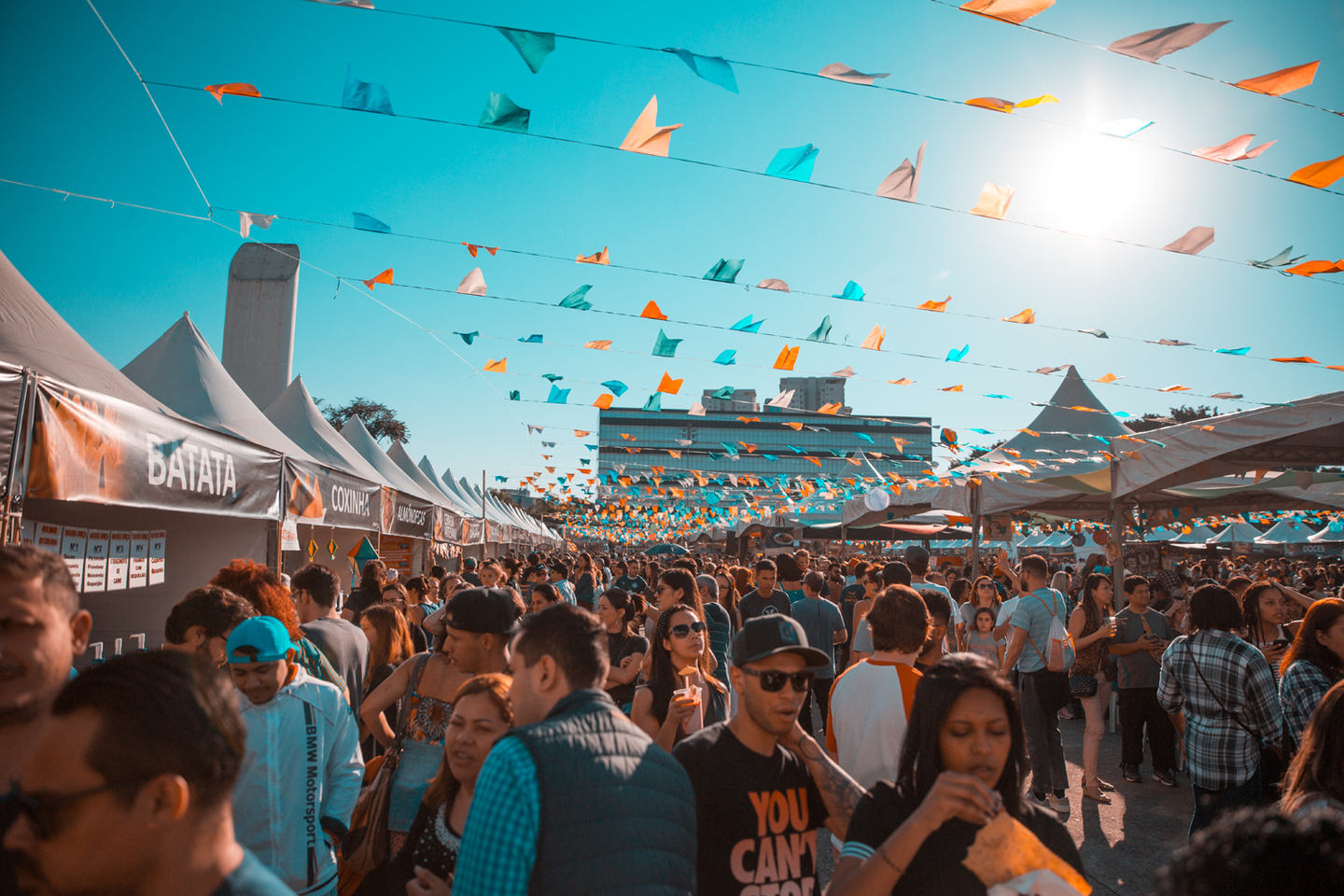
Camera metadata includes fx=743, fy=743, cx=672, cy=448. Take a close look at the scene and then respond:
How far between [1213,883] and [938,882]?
101cm

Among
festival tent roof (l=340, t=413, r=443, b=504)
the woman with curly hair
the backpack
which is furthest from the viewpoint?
festival tent roof (l=340, t=413, r=443, b=504)

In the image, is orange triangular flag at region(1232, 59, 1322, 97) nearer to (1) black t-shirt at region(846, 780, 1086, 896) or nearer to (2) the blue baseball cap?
(1) black t-shirt at region(846, 780, 1086, 896)

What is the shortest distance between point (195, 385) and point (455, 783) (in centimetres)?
693

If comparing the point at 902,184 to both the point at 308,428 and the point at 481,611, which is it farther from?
the point at 308,428

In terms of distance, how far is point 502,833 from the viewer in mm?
1604

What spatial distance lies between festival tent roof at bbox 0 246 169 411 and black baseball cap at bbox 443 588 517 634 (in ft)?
7.96

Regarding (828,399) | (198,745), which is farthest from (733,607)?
(828,399)

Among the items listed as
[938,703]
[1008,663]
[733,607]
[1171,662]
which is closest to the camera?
[938,703]

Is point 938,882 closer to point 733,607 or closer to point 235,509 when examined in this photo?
point 235,509

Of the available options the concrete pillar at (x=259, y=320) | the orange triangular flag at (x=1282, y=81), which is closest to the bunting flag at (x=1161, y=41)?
the orange triangular flag at (x=1282, y=81)

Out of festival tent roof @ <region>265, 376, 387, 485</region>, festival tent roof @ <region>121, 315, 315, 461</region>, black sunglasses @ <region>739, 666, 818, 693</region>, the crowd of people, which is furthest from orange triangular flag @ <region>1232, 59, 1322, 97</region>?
festival tent roof @ <region>265, 376, 387, 485</region>

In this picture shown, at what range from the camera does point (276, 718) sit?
260cm

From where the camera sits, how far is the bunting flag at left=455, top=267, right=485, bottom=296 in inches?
285

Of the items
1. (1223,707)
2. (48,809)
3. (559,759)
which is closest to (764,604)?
(1223,707)
